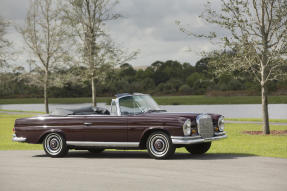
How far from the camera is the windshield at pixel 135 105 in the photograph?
12414mm

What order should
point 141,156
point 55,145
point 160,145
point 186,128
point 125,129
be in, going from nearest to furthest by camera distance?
1. point 186,128
2. point 160,145
3. point 125,129
4. point 141,156
5. point 55,145

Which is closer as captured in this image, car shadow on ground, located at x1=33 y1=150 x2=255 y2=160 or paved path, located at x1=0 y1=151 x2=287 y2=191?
paved path, located at x1=0 y1=151 x2=287 y2=191

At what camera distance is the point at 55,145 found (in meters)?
13.1

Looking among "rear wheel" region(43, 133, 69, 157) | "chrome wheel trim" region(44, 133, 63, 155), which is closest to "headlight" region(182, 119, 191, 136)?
"rear wheel" region(43, 133, 69, 157)

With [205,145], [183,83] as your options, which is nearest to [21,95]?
[183,83]

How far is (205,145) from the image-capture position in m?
12.9

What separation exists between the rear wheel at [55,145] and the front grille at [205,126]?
12.3ft

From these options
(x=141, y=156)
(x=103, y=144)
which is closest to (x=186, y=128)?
(x=141, y=156)

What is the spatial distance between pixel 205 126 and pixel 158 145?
1.25 m

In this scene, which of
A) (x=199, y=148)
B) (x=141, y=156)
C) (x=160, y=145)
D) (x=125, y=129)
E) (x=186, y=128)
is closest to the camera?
(x=186, y=128)

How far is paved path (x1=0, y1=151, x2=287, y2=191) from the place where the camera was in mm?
8242

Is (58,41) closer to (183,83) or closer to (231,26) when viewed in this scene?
(231,26)

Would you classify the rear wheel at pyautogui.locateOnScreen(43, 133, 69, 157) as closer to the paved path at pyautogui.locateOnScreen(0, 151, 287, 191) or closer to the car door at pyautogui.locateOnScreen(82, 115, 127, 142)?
the paved path at pyautogui.locateOnScreen(0, 151, 287, 191)

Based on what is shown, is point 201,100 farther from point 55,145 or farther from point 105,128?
point 105,128
